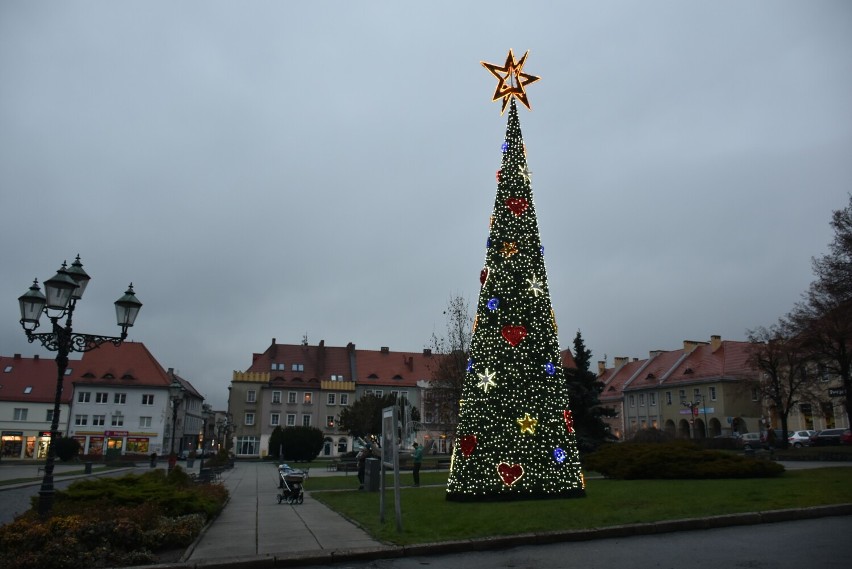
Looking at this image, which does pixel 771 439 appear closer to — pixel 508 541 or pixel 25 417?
pixel 508 541

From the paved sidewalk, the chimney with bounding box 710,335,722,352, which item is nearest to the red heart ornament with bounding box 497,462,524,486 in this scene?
the paved sidewalk

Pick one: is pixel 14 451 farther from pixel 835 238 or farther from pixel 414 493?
pixel 835 238

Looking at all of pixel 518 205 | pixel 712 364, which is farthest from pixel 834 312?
pixel 712 364

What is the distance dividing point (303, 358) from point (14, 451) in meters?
32.0

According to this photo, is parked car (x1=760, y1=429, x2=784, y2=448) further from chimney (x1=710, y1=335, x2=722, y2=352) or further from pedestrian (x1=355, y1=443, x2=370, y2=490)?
pedestrian (x1=355, y1=443, x2=370, y2=490)

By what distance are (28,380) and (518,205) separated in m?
71.0

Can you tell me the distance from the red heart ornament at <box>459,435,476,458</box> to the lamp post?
8.13m

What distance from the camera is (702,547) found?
30.9ft

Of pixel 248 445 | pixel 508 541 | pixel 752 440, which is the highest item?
pixel 752 440

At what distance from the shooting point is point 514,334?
16.1 metres

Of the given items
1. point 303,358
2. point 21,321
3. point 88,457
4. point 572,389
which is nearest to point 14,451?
point 88,457

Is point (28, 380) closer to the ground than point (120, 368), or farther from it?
closer to the ground

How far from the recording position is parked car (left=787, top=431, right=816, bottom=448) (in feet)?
153

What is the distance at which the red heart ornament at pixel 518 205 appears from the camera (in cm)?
1689
